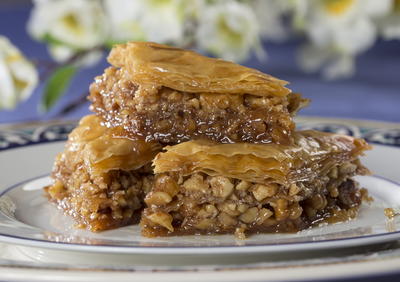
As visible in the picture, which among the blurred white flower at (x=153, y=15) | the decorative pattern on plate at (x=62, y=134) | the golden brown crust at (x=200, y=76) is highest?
the golden brown crust at (x=200, y=76)

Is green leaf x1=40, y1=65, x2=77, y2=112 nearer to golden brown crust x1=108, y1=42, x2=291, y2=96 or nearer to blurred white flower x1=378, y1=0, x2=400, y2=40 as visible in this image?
golden brown crust x1=108, y1=42, x2=291, y2=96

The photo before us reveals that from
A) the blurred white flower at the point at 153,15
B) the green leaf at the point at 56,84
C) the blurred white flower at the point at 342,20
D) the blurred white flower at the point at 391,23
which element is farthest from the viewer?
the blurred white flower at the point at 391,23

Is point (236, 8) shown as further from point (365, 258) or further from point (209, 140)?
point (365, 258)

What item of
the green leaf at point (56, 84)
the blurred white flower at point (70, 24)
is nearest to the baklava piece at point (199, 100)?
the green leaf at point (56, 84)

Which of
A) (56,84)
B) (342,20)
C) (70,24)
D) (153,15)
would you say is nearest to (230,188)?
(153,15)

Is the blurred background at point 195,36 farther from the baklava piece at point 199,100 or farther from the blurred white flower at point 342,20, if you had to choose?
the baklava piece at point 199,100

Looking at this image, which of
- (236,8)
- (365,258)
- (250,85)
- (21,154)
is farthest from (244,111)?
(236,8)
